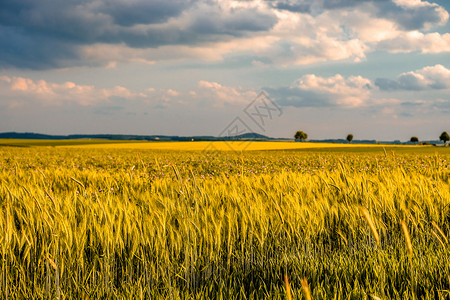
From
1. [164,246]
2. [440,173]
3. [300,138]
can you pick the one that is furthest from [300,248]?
[300,138]

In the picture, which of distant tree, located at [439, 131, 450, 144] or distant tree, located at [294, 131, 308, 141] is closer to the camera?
distant tree, located at [439, 131, 450, 144]

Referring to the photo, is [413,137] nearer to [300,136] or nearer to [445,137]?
[445,137]

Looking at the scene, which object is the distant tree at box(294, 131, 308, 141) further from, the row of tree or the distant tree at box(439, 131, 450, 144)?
the distant tree at box(439, 131, 450, 144)

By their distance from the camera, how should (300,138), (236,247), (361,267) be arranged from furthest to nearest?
(300,138), (236,247), (361,267)

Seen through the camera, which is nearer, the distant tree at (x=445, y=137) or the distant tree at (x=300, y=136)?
the distant tree at (x=445, y=137)

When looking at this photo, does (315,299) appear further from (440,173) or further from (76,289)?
(440,173)

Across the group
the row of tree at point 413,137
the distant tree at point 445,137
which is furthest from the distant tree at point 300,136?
the distant tree at point 445,137

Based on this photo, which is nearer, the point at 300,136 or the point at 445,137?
the point at 445,137

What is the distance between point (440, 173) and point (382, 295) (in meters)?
6.23

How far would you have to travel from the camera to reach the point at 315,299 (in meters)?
2.03

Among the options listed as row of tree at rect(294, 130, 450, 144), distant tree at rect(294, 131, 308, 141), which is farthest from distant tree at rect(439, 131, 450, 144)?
distant tree at rect(294, 131, 308, 141)

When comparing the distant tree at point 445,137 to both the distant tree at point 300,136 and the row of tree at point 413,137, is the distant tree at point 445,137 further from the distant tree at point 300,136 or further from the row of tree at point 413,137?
the distant tree at point 300,136

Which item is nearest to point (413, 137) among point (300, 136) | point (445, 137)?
point (445, 137)

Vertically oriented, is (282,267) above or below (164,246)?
below
